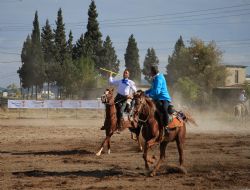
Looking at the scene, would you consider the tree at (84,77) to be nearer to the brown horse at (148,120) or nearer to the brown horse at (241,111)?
the brown horse at (241,111)

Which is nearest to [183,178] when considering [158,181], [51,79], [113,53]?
[158,181]

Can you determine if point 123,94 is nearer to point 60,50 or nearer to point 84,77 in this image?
point 84,77

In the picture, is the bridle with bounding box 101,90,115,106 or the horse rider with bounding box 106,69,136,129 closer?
the bridle with bounding box 101,90,115,106

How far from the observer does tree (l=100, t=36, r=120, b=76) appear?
330 feet

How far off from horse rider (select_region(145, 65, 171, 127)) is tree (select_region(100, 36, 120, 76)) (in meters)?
78.8

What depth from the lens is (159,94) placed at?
14.2m

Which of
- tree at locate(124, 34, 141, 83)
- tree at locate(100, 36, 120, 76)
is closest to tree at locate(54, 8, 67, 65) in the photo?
tree at locate(100, 36, 120, 76)

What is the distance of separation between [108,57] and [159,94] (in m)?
90.8

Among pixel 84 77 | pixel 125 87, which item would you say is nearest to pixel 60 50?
pixel 84 77

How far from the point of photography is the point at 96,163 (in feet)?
52.5

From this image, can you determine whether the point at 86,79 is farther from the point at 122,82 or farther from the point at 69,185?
the point at 69,185

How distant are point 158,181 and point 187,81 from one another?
6264 centimetres

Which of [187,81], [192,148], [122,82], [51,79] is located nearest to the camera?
[122,82]

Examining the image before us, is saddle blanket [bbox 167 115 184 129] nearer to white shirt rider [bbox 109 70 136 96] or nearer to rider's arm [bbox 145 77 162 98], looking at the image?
rider's arm [bbox 145 77 162 98]
